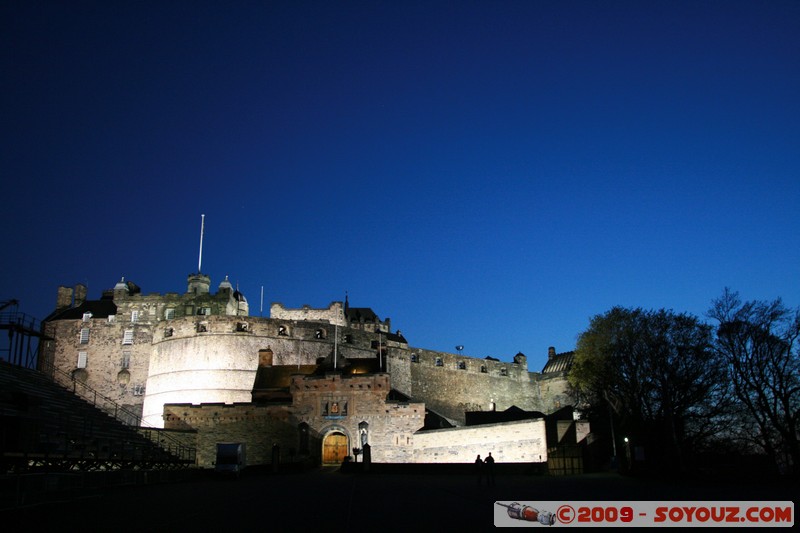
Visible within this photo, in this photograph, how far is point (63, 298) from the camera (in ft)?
236

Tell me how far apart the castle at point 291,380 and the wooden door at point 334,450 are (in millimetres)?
68

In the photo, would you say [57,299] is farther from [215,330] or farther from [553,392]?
[553,392]

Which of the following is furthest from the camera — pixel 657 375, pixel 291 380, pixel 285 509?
pixel 291 380

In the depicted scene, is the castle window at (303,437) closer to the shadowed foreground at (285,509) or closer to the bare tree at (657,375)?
the bare tree at (657,375)

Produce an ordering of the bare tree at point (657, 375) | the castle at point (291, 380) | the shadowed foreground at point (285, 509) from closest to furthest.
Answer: the shadowed foreground at point (285, 509) < the bare tree at point (657, 375) < the castle at point (291, 380)

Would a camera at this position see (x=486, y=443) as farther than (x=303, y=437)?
No

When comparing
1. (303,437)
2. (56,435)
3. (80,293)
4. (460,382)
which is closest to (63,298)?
(80,293)

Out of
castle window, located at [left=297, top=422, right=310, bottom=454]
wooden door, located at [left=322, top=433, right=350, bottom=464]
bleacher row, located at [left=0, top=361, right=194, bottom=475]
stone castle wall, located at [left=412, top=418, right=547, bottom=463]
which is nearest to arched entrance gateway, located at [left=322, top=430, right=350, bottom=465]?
wooden door, located at [left=322, top=433, right=350, bottom=464]

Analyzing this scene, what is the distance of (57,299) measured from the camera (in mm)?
72250

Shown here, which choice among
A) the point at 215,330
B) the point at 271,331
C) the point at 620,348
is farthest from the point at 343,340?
the point at 620,348

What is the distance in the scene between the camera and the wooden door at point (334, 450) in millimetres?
46906

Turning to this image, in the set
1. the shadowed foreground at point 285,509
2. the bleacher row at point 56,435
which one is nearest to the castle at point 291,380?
the bleacher row at point 56,435

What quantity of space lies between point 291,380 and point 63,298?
36333 millimetres

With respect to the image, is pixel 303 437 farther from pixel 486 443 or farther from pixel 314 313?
pixel 314 313
